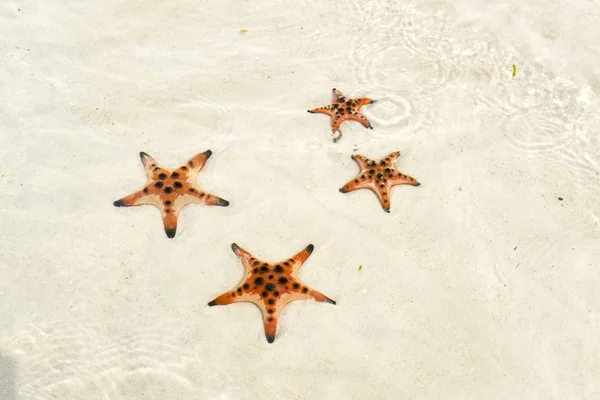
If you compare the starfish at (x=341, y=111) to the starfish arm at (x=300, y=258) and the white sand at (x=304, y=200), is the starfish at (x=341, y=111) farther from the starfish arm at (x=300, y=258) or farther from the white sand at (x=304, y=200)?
the starfish arm at (x=300, y=258)

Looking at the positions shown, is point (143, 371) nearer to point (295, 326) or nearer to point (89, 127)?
point (295, 326)

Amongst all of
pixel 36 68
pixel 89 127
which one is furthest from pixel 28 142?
pixel 36 68

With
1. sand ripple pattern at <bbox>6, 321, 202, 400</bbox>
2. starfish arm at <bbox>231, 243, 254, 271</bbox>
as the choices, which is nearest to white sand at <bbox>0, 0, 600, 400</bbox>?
sand ripple pattern at <bbox>6, 321, 202, 400</bbox>

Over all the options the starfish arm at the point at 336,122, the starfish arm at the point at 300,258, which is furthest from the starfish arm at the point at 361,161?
the starfish arm at the point at 300,258

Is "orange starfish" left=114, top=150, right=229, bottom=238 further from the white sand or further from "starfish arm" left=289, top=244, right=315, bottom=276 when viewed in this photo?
"starfish arm" left=289, top=244, right=315, bottom=276

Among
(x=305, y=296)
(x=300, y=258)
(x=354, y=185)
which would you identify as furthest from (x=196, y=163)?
(x=305, y=296)

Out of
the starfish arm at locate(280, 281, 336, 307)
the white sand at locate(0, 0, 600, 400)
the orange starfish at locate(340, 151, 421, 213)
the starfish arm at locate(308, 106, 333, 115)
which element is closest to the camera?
the white sand at locate(0, 0, 600, 400)

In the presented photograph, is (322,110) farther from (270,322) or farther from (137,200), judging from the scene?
(270,322)
